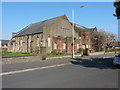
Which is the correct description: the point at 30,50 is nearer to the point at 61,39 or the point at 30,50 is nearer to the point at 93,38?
the point at 61,39

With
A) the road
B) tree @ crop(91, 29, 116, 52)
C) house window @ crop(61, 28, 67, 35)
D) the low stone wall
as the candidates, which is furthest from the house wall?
the road

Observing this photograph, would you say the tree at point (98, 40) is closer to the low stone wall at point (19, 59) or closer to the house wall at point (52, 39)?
the house wall at point (52, 39)

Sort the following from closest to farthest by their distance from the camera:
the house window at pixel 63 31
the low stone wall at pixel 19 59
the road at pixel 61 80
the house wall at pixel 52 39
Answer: the road at pixel 61 80, the low stone wall at pixel 19 59, the house wall at pixel 52 39, the house window at pixel 63 31

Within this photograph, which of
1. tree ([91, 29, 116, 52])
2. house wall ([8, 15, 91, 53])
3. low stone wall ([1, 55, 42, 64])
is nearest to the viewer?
low stone wall ([1, 55, 42, 64])

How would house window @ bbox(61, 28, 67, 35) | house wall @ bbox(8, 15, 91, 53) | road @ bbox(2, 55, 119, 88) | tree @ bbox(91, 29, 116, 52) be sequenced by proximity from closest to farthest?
1. road @ bbox(2, 55, 119, 88)
2. house wall @ bbox(8, 15, 91, 53)
3. house window @ bbox(61, 28, 67, 35)
4. tree @ bbox(91, 29, 116, 52)

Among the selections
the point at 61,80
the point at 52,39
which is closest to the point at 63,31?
the point at 52,39

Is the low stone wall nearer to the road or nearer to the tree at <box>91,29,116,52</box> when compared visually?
the road

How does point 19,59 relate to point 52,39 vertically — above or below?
below

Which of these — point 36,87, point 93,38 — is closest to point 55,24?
point 93,38

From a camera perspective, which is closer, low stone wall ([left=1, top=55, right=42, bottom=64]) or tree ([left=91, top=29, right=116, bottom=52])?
low stone wall ([left=1, top=55, right=42, bottom=64])

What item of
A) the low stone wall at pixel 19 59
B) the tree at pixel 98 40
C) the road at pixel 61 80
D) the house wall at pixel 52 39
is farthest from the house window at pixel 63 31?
the road at pixel 61 80

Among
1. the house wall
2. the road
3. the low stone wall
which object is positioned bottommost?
the road

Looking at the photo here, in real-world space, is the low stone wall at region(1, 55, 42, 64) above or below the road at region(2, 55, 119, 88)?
above

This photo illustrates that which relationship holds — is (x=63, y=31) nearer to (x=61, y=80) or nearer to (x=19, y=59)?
(x=19, y=59)
